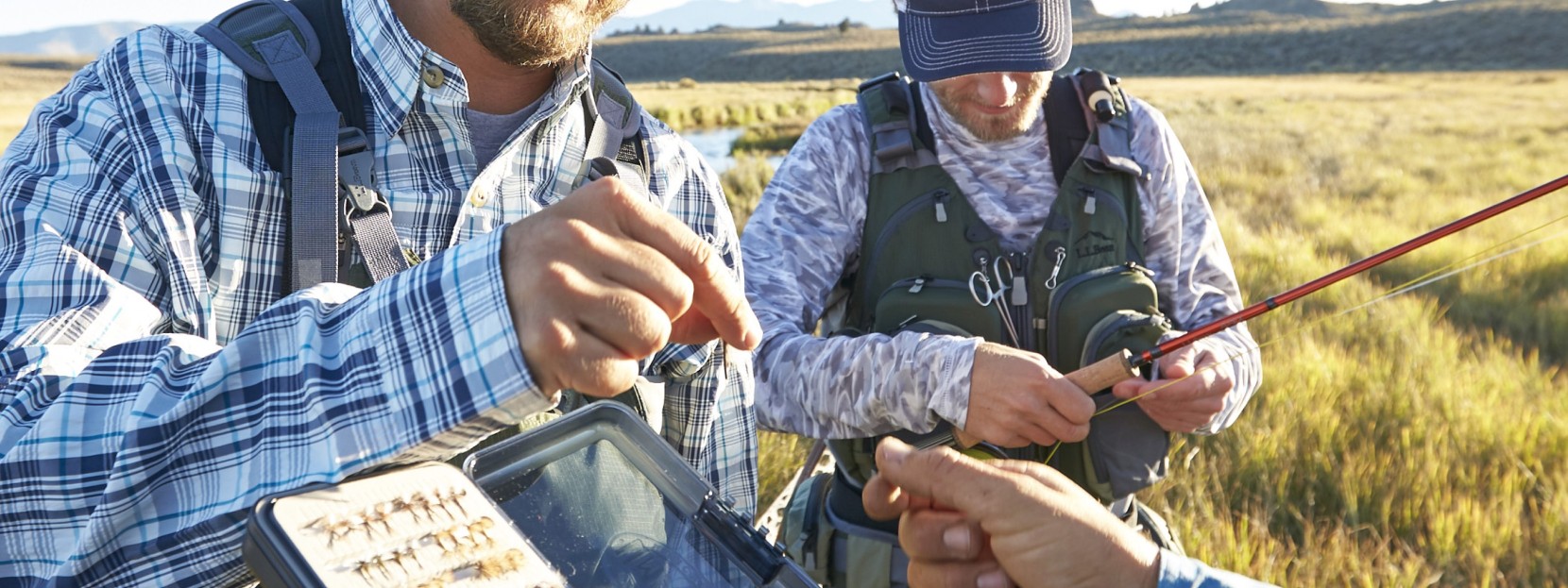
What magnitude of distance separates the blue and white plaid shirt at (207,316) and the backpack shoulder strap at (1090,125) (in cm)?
147

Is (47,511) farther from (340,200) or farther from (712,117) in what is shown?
(712,117)

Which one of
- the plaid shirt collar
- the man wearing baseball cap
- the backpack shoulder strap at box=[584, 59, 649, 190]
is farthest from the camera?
the man wearing baseball cap

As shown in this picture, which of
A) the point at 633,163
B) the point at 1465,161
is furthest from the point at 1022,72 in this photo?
the point at 1465,161

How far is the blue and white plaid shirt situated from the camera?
125 cm

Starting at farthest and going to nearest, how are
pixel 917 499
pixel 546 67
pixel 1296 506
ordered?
pixel 1296 506, pixel 546 67, pixel 917 499

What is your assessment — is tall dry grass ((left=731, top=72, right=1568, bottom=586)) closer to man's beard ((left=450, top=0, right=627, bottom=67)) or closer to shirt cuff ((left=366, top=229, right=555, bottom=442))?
man's beard ((left=450, top=0, right=627, bottom=67))

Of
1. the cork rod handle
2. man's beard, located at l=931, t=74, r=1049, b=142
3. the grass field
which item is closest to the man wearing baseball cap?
man's beard, located at l=931, t=74, r=1049, b=142

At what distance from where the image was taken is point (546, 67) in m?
2.26

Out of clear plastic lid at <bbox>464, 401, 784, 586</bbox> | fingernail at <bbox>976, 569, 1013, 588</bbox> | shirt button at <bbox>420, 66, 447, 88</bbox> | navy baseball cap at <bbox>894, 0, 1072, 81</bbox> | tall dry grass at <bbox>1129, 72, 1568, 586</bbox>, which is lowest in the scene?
tall dry grass at <bbox>1129, 72, 1568, 586</bbox>

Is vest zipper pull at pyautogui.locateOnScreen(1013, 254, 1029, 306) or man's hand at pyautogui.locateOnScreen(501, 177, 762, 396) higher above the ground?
man's hand at pyautogui.locateOnScreen(501, 177, 762, 396)

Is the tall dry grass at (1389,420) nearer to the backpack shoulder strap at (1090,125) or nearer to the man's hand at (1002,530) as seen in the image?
the backpack shoulder strap at (1090,125)

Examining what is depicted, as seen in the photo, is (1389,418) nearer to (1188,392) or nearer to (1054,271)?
(1188,392)

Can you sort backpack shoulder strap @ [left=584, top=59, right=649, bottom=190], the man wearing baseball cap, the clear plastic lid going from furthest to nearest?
1. the man wearing baseball cap
2. backpack shoulder strap @ [left=584, top=59, right=649, bottom=190]
3. the clear plastic lid

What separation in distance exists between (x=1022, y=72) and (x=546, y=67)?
56.7 inches
